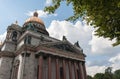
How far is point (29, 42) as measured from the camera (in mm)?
25734

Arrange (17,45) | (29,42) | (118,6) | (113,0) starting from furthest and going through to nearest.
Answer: (17,45) < (29,42) < (113,0) < (118,6)

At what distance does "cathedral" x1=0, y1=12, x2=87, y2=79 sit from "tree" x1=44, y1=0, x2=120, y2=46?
56.3ft

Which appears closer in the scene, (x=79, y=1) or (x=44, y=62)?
(x=79, y=1)

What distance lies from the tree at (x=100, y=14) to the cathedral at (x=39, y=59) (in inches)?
676

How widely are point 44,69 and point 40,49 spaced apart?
11.9 ft

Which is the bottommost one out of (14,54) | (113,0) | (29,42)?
(113,0)

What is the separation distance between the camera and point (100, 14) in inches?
234

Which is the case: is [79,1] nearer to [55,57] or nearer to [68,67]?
[55,57]

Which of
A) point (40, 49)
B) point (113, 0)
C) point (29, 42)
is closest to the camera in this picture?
point (113, 0)

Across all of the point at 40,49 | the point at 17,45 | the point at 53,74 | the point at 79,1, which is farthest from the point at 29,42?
the point at 79,1

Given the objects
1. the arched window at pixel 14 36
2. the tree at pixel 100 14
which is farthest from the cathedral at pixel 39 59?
the tree at pixel 100 14

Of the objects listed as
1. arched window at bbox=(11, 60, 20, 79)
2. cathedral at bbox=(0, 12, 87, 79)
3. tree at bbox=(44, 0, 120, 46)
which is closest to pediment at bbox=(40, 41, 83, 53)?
cathedral at bbox=(0, 12, 87, 79)

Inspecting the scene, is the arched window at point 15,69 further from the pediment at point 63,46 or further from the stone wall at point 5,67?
the pediment at point 63,46

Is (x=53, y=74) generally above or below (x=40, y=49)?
below
